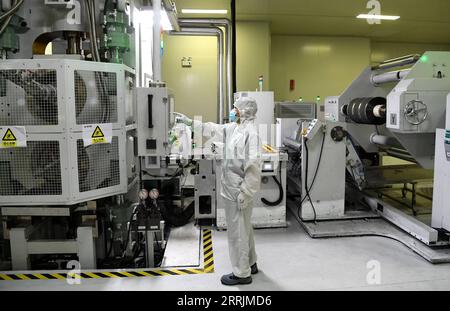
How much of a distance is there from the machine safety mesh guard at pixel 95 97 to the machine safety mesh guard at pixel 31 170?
1.07 ft

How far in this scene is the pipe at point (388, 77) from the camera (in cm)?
402

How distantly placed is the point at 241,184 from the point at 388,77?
2.70 metres

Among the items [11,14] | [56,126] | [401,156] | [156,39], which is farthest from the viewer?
[401,156]

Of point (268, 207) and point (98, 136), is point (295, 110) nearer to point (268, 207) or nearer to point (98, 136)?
point (268, 207)

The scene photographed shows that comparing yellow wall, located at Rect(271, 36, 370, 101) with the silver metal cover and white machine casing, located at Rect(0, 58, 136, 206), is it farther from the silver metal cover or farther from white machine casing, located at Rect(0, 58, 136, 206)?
white machine casing, located at Rect(0, 58, 136, 206)

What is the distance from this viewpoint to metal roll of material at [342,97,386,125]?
421cm

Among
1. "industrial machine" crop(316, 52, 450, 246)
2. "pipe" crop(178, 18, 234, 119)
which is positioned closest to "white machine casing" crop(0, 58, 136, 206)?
"industrial machine" crop(316, 52, 450, 246)

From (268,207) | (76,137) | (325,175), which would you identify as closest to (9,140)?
(76,137)

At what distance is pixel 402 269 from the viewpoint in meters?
3.06

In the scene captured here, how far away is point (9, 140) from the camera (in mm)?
2686

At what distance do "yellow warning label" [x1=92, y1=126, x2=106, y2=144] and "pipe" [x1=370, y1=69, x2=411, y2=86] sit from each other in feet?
9.68

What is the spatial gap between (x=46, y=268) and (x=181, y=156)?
158cm

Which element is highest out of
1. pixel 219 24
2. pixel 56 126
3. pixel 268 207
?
pixel 219 24
